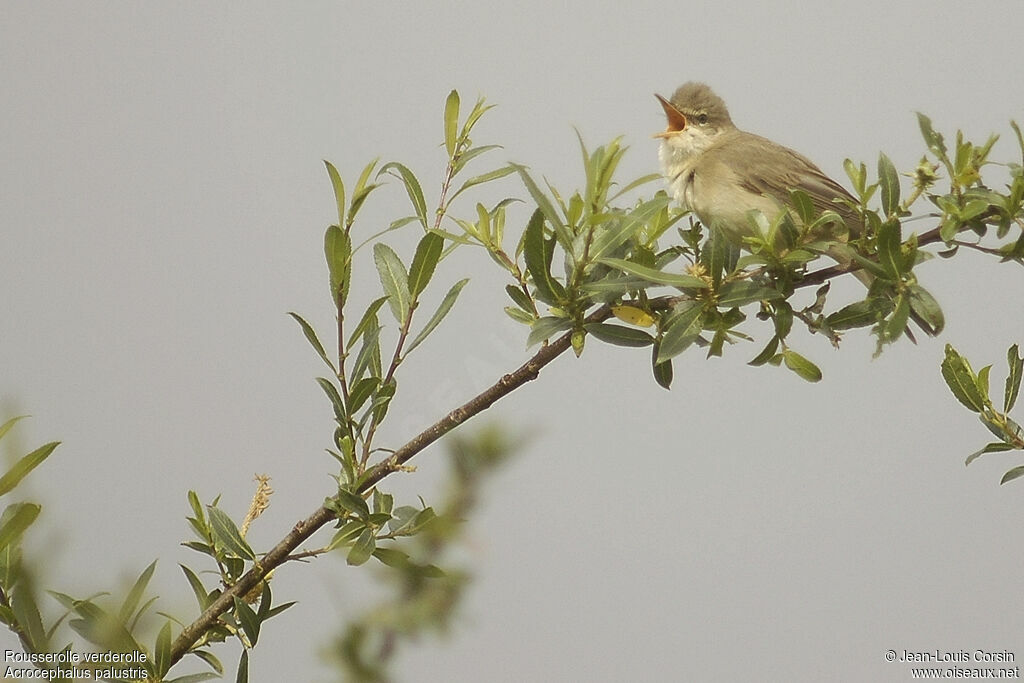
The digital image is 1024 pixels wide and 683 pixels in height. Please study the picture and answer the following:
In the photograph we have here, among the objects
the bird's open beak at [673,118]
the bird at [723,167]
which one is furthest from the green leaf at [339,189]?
the bird's open beak at [673,118]

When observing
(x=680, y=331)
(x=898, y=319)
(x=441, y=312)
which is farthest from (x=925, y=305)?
(x=441, y=312)

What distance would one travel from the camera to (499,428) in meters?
1.42

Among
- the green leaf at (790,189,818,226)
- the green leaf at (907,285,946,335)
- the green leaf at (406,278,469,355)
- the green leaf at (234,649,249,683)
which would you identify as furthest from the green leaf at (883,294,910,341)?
the green leaf at (234,649,249,683)

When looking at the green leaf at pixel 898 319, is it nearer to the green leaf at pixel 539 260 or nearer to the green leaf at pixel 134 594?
the green leaf at pixel 539 260

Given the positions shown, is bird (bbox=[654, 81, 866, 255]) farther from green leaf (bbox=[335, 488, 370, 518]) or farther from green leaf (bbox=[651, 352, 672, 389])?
green leaf (bbox=[335, 488, 370, 518])

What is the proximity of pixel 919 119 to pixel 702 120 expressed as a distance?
96cm

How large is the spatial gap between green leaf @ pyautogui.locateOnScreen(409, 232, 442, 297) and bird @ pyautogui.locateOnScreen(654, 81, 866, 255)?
0.75 m

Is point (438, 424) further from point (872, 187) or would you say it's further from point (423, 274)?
point (872, 187)

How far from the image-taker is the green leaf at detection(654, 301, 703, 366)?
1.00 meters

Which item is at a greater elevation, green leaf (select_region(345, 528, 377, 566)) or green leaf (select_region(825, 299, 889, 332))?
green leaf (select_region(825, 299, 889, 332))

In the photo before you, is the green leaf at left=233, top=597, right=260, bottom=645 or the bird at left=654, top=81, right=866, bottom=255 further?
the bird at left=654, top=81, right=866, bottom=255

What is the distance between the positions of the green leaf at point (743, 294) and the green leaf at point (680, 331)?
27mm

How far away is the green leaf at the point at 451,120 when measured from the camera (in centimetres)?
123

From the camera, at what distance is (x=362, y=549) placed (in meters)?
1.01
